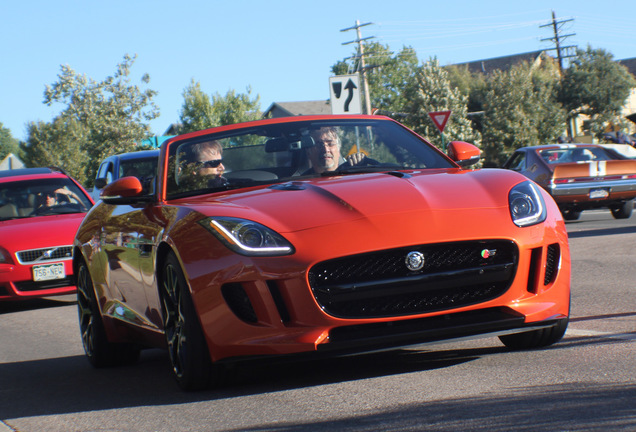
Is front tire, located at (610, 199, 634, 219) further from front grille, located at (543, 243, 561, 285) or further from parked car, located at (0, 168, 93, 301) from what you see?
front grille, located at (543, 243, 561, 285)

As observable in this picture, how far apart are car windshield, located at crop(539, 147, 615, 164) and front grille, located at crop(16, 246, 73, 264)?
38.5ft

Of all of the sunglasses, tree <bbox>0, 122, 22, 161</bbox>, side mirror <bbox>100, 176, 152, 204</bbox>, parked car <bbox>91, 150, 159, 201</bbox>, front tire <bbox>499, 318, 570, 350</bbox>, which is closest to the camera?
front tire <bbox>499, 318, 570, 350</bbox>

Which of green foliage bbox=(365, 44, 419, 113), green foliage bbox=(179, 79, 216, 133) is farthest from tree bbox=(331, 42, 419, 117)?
green foliage bbox=(179, 79, 216, 133)

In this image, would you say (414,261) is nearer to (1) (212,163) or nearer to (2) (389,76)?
(1) (212,163)

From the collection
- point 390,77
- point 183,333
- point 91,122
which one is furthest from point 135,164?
point 390,77

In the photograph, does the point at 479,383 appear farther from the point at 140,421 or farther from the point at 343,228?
the point at 140,421

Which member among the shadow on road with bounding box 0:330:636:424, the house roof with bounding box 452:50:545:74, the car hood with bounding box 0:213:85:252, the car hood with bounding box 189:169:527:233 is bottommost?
the shadow on road with bounding box 0:330:636:424

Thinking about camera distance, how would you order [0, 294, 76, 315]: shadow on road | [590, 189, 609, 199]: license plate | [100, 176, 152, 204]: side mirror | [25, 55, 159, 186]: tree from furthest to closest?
1. [25, 55, 159, 186]: tree
2. [590, 189, 609, 199]: license plate
3. [0, 294, 76, 315]: shadow on road
4. [100, 176, 152, 204]: side mirror

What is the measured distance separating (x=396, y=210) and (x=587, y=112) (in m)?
75.1

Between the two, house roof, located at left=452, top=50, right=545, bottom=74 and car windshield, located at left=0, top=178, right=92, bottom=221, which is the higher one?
house roof, located at left=452, top=50, right=545, bottom=74

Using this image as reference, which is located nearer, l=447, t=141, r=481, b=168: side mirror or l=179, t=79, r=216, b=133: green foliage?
l=447, t=141, r=481, b=168: side mirror

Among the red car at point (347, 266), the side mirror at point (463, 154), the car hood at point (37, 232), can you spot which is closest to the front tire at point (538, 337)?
the red car at point (347, 266)

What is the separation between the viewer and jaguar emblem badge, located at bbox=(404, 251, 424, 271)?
15.3 ft

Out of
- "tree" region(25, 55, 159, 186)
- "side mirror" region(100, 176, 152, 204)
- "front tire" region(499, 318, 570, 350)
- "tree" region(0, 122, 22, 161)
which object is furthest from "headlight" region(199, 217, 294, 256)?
"tree" region(0, 122, 22, 161)
